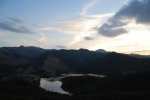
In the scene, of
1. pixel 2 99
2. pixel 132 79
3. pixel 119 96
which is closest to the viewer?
pixel 2 99

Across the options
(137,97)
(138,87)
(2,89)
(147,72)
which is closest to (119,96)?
(137,97)

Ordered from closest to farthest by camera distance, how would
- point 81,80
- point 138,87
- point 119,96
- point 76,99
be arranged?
point 76,99 → point 119,96 → point 138,87 → point 81,80

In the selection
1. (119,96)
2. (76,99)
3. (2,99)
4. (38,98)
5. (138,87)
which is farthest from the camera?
(138,87)

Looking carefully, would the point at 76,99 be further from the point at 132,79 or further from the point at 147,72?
the point at 147,72

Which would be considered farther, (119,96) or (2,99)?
Answer: (119,96)

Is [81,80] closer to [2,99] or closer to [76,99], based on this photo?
[76,99]

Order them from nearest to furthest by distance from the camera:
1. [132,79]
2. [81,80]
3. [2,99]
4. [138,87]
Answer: [2,99], [138,87], [132,79], [81,80]

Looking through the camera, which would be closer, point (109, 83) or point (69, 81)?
point (109, 83)

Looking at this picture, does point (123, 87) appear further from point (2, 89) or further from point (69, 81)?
point (69, 81)

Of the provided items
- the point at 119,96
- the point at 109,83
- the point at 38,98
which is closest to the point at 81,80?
the point at 109,83
